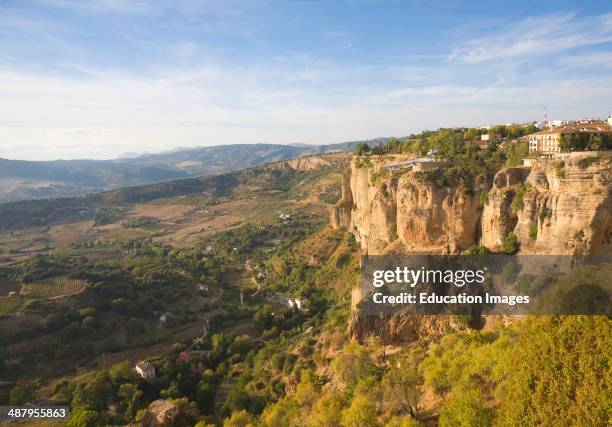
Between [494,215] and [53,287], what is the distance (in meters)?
47.6

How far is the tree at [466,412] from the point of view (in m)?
13.5

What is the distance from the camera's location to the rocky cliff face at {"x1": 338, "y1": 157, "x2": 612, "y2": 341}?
2086 cm

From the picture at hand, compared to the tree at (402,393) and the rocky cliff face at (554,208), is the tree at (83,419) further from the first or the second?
the rocky cliff face at (554,208)

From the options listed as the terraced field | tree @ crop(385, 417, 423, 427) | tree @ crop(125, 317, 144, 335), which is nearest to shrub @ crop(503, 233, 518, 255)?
tree @ crop(385, 417, 423, 427)

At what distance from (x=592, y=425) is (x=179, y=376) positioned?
26.0 m

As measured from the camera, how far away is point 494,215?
25.1 meters

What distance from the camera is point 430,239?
28.5 metres

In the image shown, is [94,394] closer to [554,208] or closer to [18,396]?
[18,396]

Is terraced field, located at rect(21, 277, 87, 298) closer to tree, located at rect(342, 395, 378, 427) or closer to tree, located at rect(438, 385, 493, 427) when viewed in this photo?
tree, located at rect(342, 395, 378, 427)

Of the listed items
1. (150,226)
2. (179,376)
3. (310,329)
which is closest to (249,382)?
(179,376)

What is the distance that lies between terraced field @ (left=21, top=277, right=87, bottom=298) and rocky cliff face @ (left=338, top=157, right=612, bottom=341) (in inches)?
1372

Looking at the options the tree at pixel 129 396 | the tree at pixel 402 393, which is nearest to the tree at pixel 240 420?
the tree at pixel 402 393

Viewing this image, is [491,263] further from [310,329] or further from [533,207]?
[310,329]

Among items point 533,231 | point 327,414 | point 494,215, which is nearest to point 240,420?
point 327,414
